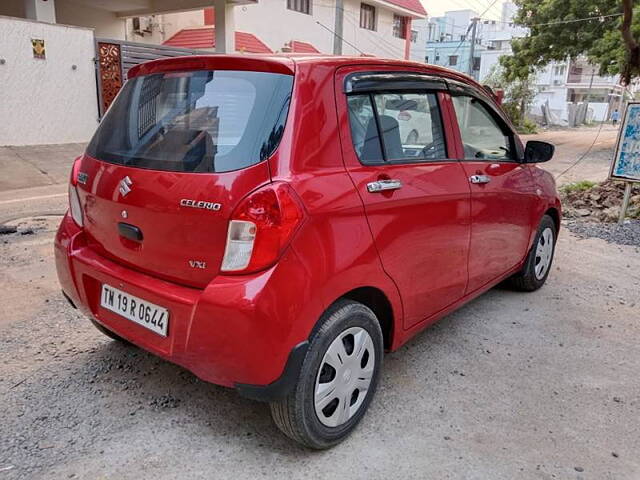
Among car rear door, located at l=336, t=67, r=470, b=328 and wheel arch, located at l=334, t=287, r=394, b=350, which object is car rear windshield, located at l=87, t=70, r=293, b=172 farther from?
wheel arch, located at l=334, t=287, r=394, b=350

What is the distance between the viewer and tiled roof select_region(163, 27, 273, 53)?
55.6 ft

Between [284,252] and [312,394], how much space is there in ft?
2.12

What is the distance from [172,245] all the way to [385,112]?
125 cm

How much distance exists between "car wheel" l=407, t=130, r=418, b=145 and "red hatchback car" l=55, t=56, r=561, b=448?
0.01 meters

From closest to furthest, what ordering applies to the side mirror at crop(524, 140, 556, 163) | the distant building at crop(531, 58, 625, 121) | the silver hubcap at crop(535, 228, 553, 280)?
the side mirror at crop(524, 140, 556, 163) → the silver hubcap at crop(535, 228, 553, 280) → the distant building at crop(531, 58, 625, 121)

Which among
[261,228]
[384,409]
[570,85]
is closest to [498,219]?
[384,409]

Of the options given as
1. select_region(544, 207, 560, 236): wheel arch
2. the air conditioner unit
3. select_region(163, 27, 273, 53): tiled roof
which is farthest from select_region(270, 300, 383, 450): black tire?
the air conditioner unit

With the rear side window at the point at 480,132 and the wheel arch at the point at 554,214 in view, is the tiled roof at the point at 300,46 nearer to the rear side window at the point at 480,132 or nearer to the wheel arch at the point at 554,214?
the wheel arch at the point at 554,214

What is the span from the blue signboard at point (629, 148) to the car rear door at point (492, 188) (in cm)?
326

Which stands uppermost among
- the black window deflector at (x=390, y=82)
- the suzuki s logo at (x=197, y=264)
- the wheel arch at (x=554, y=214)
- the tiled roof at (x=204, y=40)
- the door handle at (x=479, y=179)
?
the tiled roof at (x=204, y=40)

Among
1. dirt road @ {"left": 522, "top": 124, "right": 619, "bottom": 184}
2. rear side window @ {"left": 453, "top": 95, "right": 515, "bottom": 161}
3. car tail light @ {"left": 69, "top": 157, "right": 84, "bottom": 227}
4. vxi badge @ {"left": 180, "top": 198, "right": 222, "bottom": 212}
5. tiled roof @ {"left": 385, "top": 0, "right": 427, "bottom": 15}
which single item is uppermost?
tiled roof @ {"left": 385, "top": 0, "right": 427, "bottom": 15}

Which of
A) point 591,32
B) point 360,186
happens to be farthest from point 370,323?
point 591,32

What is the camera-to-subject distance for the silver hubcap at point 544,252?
4.34m

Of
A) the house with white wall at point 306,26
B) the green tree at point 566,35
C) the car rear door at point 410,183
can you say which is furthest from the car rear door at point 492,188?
the green tree at point 566,35
